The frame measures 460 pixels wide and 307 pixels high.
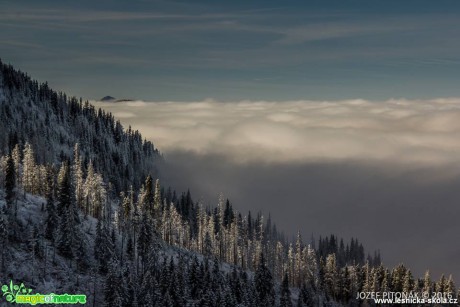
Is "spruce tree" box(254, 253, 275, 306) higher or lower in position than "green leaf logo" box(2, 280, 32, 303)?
lower

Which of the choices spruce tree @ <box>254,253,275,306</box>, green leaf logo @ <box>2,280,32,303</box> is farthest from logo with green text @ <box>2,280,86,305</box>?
spruce tree @ <box>254,253,275,306</box>

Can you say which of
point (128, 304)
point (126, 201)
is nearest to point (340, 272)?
point (126, 201)

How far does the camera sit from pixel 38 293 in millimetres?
101688

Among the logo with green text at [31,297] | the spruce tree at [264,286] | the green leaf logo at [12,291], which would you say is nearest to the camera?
the green leaf logo at [12,291]

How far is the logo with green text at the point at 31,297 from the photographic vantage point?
9694 centimetres

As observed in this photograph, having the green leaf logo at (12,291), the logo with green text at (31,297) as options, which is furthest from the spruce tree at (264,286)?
the green leaf logo at (12,291)

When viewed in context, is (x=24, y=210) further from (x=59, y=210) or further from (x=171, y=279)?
(x=171, y=279)

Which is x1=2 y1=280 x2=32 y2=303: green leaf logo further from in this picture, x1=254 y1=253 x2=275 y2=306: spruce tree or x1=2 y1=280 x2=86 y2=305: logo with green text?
x1=254 y1=253 x2=275 y2=306: spruce tree

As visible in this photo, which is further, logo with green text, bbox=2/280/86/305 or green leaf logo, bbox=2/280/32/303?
logo with green text, bbox=2/280/86/305

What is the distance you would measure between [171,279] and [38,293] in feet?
105

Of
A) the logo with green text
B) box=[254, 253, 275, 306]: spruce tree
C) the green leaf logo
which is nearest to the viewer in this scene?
the green leaf logo

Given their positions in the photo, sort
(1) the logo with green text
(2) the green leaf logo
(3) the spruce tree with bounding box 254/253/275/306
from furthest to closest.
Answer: (3) the spruce tree with bounding box 254/253/275/306 < (1) the logo with green text < (2) the green leaf logo

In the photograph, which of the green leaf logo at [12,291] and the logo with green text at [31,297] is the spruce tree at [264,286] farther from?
the green leaf logo at [12,291]

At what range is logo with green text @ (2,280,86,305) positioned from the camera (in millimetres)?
96938
